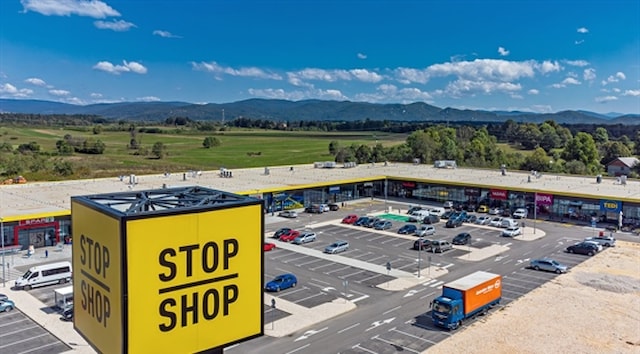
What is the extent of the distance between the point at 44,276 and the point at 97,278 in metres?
24.1

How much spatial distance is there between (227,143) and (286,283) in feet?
376

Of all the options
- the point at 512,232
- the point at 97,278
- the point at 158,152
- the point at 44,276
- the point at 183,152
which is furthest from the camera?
the point at 183,152

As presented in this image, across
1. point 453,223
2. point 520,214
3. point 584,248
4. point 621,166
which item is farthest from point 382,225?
point 621,166

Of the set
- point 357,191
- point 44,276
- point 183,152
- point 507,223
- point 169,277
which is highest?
point 169,277

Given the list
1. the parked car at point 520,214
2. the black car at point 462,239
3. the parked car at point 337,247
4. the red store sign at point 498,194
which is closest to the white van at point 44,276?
the parked car at point 337,247

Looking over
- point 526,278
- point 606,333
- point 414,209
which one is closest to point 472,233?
point 414,209

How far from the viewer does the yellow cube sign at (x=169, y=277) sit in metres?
9.07

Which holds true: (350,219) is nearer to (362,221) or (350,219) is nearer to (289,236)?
(362,221)

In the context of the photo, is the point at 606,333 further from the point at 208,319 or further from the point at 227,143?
the point at 227,143

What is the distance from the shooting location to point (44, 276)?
30062 mm

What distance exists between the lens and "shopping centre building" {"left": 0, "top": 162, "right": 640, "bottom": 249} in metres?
39.7

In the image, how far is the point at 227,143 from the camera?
140750 millimetres

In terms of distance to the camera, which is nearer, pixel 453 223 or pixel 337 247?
pixel 337 247

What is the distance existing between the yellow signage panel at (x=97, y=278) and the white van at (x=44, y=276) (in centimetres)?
2242
